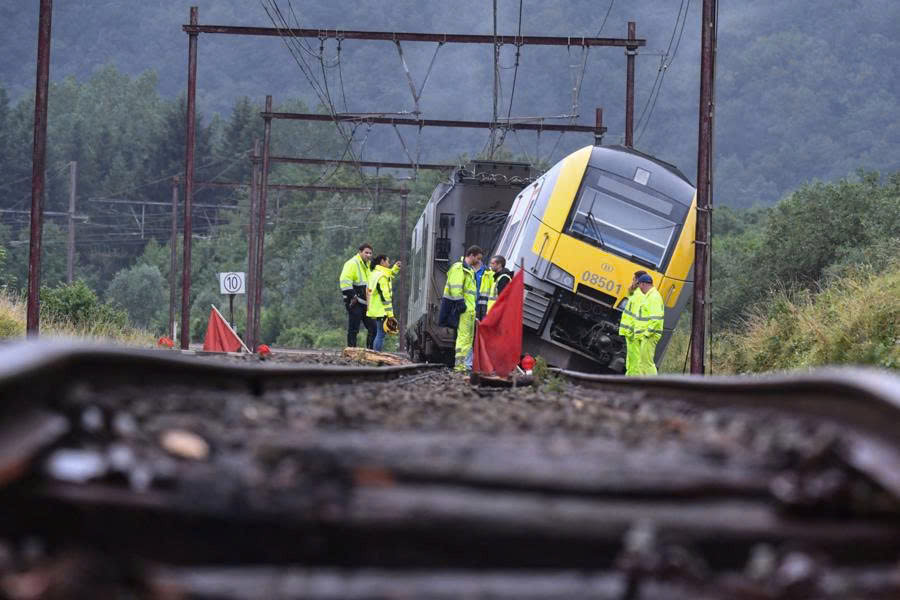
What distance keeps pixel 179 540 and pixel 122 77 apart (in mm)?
→ 161080

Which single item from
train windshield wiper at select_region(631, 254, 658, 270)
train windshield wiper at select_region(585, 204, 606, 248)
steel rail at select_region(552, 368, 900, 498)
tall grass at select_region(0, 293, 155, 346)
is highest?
train windshield wiper at select_region(585, 204, 606, 248)

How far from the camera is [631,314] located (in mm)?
16719

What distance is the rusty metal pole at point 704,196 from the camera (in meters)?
17.7

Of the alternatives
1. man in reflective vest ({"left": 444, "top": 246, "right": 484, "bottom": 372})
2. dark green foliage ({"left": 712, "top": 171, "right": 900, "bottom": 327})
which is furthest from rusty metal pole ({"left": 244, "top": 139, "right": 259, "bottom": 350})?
man in reflective vest ({"left": 444, "top": 246, "right": 484, "bottom": 372})

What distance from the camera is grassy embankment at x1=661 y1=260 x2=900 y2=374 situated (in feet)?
48.0

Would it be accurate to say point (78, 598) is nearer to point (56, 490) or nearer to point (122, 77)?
point (56, 490)

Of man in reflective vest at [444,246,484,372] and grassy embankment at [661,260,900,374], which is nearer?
grassy embankment at [661,260,900,374]

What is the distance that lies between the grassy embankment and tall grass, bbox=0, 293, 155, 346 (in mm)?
10834

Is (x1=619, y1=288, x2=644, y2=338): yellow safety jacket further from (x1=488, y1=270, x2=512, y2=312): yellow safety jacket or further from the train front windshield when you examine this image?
(x1=488, y1=270, x2=512, y2=312): yellow safety jacket

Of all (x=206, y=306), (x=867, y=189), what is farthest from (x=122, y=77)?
(x=867, y=189)

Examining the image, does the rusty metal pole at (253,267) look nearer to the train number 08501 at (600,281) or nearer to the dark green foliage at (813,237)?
the dark green foliage at (813,237)

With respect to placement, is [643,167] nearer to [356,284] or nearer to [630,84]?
[356,284]

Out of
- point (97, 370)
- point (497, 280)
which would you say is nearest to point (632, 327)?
point (497, 280)

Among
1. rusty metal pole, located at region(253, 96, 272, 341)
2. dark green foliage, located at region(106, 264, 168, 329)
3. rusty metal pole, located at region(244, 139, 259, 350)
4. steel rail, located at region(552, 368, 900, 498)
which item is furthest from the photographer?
dark green foliage, located at region(106, 264, 168, 329)
